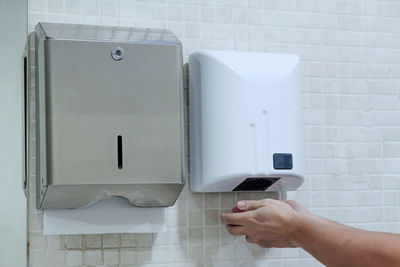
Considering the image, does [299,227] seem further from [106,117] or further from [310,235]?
[106,117]

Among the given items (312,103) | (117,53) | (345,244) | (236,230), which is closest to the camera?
(345,244)

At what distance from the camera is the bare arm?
1.02 meters

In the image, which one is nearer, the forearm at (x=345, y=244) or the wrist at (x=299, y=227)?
the forearm at (x=345, y=244)

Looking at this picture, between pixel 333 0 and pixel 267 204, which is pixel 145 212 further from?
pixel 333 0

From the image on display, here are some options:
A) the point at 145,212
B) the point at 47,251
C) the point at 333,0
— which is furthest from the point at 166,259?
the point at 333,0

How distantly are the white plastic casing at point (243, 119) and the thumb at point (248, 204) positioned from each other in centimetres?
4

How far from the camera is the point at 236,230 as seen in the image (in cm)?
129

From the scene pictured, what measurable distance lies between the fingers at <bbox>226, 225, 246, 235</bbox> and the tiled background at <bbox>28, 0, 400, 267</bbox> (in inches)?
2.0

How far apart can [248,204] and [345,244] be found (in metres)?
0.25

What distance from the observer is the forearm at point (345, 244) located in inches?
39.6

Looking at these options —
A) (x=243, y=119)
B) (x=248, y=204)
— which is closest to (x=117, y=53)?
(x=243, y=119)

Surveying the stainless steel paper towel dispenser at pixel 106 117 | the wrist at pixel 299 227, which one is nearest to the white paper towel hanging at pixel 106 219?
the stainless steel paper towel dispenser at pixel 106 117

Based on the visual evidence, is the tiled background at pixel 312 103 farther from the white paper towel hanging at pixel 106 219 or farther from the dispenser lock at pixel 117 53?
the dispenser lock at pixel 117 53

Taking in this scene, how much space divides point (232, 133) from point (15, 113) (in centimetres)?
42
